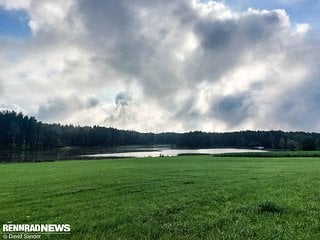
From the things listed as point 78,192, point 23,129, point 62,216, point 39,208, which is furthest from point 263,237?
point 23,129

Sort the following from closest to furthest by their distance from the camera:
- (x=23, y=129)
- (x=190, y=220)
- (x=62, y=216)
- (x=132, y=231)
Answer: (x=132, y=231) < (x=190, y=220) < (x=62, y=216) < (x=23, y=129)

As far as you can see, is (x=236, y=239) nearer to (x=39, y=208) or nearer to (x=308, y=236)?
(x=308, y=236)

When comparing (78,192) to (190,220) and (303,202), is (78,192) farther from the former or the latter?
(303,202)

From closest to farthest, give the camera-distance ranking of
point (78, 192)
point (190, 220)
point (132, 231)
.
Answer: point (132, 231), point (190, 220), point (78, 192)

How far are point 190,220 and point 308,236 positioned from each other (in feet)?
12.6

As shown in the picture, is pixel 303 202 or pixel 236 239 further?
pixel 303 202

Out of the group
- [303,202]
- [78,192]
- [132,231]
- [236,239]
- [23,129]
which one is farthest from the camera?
[23,129]

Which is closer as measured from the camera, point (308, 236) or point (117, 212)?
point (308, 236)

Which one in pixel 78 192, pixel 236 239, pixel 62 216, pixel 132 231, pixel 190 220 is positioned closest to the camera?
pixel 236 239

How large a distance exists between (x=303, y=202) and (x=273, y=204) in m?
2.14

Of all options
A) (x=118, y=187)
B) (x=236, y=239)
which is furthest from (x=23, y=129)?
(x=236, y=239)

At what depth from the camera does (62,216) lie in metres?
12.8

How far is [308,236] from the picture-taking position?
384 inches

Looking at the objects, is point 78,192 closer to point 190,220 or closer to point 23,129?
point 190,220
